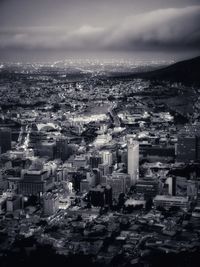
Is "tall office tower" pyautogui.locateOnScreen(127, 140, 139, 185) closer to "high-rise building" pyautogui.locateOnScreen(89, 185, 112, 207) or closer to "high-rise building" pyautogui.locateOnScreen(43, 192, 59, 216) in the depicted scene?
"high-rise building" pyautogui.locateOnScreen(89, 185, 112, 207)

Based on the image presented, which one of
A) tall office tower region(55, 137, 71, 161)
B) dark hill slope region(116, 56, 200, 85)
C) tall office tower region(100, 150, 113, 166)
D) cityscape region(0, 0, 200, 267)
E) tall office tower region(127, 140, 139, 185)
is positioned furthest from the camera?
tall office tower region(55, 137, 71, 161)

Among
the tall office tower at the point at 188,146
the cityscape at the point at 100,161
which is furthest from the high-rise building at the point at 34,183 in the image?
the tall office tower at the point at 188,146

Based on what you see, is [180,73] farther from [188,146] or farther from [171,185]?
[171,185]

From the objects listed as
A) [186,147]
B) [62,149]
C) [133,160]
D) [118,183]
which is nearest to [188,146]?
[186,147]

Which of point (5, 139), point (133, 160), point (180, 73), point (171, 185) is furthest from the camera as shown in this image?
point (5, 139)

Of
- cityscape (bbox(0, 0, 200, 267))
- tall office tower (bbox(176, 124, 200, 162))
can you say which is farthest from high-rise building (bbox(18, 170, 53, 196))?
tall office tower (bbox(176, 124, 200, 162))

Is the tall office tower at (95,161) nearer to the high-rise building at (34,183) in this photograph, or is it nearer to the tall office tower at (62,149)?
the tall office tower at (62,149)
